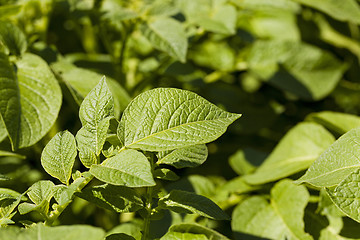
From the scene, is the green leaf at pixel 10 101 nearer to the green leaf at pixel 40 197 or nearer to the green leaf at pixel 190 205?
the green leaf at pixel 40 197

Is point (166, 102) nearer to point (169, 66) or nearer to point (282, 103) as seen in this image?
point (169, 66)

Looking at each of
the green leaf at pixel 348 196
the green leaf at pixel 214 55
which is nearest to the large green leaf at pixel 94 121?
the green leaf at pixel 348 196

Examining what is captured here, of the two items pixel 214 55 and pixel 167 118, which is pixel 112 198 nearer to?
pixel 167 118

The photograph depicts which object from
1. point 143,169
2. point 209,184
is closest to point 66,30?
point 209,184

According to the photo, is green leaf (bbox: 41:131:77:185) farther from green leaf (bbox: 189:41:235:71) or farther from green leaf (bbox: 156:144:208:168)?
green leaf (bbox: 189:41:235:71)

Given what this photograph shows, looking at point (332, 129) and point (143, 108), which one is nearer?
point (143, 108)

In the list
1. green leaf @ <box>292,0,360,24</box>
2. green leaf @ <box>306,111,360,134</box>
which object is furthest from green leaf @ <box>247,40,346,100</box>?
green leaf @ <box>306,111,360,134</box>

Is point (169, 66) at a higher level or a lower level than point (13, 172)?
higher
